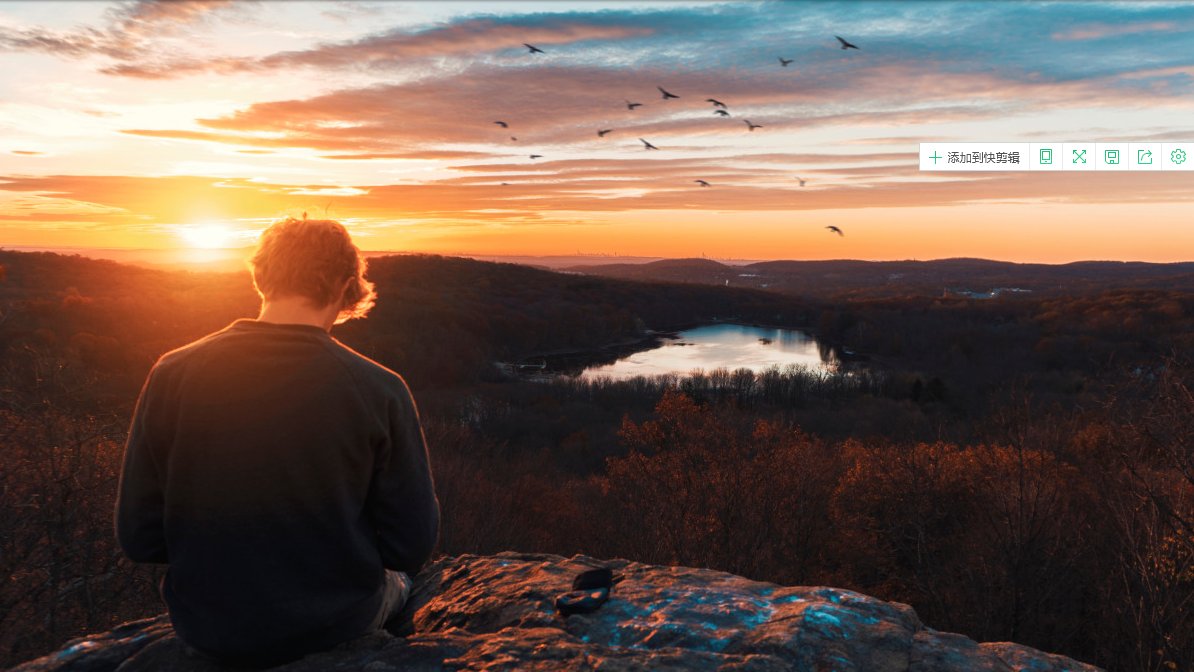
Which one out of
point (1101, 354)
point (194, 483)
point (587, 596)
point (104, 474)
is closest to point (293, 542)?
point (194, 483)

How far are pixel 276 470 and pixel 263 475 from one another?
0.04 meters

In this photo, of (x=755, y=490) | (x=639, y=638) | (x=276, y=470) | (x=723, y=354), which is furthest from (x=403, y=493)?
(x=723, y=354)

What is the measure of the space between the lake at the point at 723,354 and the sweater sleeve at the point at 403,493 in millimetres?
76418

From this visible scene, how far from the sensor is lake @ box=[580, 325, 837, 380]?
287 ft

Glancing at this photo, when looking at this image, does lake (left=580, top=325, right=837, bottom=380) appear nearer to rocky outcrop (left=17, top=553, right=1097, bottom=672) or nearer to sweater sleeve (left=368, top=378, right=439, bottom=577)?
rocky outcrop (left=17, top=553, right=1097, bottom=672)

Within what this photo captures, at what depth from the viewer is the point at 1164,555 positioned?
33.5 ft

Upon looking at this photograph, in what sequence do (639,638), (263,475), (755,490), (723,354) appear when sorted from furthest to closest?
1. (723,354)
2. (755,490)
3. (639,638)
4. (263,475)

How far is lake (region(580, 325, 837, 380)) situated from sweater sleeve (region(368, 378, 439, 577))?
251ft

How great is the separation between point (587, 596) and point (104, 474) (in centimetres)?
954

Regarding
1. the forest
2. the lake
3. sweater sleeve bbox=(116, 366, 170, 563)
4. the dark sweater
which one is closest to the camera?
the dark sweater

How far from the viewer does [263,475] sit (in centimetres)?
228

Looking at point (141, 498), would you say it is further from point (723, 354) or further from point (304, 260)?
point (723, 354)

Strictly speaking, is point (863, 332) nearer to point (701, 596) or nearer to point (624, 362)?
point (624, 362)

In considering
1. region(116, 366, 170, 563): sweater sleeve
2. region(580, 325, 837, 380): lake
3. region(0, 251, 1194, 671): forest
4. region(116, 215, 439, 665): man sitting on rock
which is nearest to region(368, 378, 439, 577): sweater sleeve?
region(116, 215, 439, 665): man sitting on rock
